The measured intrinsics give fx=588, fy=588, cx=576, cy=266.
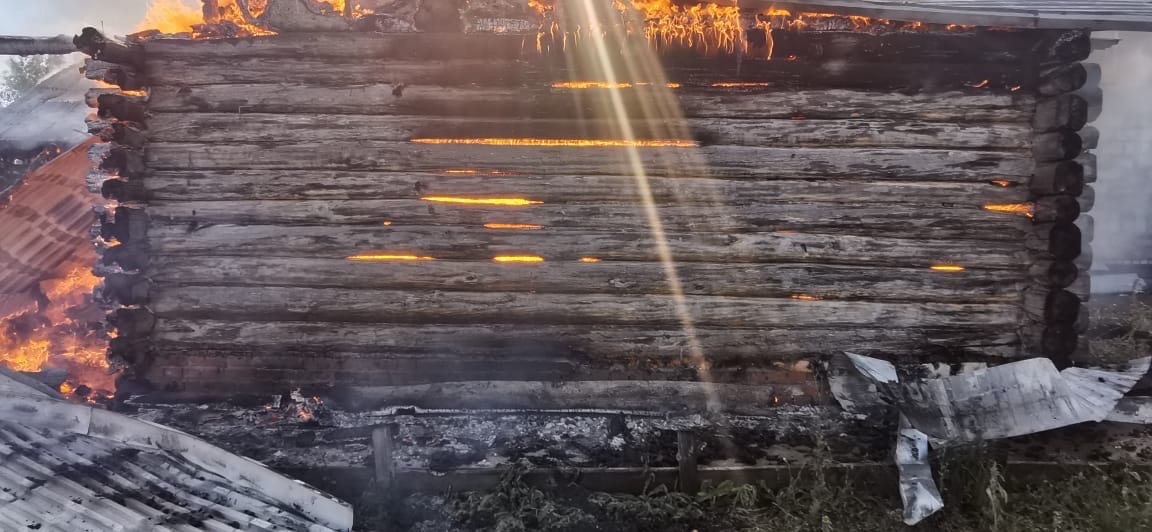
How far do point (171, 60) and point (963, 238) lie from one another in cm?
721

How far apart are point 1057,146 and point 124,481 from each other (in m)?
7.47

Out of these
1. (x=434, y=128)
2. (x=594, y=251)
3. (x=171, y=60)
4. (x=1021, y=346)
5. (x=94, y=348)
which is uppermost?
(x=171, y=60)

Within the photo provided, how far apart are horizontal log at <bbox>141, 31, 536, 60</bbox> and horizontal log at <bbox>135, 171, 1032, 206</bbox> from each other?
101cm

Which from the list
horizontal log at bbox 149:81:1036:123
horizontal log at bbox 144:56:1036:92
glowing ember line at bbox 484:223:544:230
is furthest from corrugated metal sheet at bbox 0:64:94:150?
glowing ember line at bbox 484:223:544:230

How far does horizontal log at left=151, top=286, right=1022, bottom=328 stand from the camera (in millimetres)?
5316

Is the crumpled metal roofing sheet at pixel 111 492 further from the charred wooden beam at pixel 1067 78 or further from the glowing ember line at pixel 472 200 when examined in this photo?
the charred wooden beam at pixel 1067 78

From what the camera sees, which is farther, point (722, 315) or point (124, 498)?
point (722, 315)

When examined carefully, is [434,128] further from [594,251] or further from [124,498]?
[124,498]

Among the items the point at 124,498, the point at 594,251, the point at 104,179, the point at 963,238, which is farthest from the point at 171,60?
the point at 963,238

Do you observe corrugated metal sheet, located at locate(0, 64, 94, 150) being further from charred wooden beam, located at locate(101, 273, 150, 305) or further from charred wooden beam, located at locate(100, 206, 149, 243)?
charred wooden beam, located at locate(101, 273, 150, 305)

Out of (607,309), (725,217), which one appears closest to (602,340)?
(607,309)

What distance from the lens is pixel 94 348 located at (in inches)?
269

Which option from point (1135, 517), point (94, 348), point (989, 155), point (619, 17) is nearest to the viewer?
point (1135, 517)

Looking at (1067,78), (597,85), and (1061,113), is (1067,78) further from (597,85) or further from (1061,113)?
(597,85)
